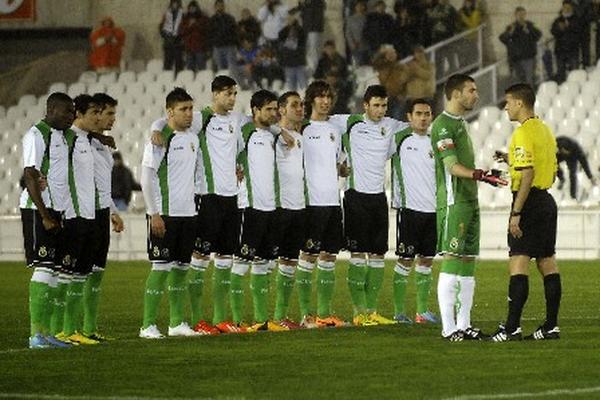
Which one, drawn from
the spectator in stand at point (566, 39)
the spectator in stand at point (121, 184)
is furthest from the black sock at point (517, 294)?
the spectator in stand at point (566, 39)

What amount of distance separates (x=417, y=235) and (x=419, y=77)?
40.9 ft

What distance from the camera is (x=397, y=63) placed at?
30156mm

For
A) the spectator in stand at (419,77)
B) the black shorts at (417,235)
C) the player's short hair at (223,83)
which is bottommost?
the black shorts at (417,235)

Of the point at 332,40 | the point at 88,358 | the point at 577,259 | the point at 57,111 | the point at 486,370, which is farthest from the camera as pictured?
the point at 332,40

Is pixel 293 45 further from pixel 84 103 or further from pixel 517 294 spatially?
pixel 517 294

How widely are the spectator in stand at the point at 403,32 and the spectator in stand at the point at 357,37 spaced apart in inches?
23.1

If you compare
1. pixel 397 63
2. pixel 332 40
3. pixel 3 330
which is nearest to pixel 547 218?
pixel 3 330

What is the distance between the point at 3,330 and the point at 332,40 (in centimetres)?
1580

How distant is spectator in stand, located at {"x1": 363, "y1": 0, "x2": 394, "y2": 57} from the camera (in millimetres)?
31297

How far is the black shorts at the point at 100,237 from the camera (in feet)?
52.2

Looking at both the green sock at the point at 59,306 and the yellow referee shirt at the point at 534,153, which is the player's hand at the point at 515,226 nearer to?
the yellow referee shirt at the point at 534,153

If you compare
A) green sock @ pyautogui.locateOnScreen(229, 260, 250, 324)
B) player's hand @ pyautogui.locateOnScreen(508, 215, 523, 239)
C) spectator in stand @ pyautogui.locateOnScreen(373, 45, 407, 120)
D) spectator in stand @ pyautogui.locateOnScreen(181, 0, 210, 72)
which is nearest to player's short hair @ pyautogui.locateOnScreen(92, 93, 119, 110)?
green sock @ pyautogui.locateOnScreen(229, 260, 250, 324)

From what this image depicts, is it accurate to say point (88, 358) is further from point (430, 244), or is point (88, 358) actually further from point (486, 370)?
point (430, 244)

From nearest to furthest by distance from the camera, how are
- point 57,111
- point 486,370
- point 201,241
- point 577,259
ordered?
point 486,370
point 57,111
point 201,241
point 577,259
